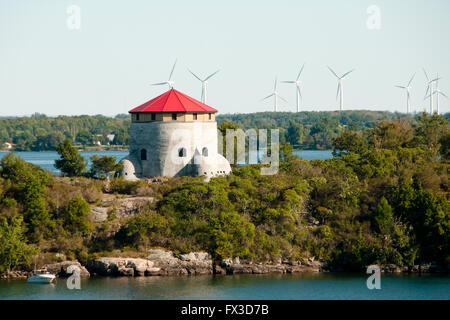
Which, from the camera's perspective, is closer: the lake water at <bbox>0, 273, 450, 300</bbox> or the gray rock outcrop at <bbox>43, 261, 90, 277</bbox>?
the lake water at <bbox>0, 273, 450, 300</bbox>

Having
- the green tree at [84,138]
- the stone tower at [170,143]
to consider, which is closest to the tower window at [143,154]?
the stone tower at [170,143]

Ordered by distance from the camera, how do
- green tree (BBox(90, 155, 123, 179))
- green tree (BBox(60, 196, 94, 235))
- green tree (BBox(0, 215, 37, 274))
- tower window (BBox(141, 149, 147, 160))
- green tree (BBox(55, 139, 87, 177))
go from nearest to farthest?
green tree (BBox(0, 215, 37, 274))
green tree (BBox(60, 196, 94, 235))
green tree (BBox(90, 155, 123, 179))
green tree (BBox(55, 139, 87, 177))
tower window (BBox(141, 149, 147, 160))

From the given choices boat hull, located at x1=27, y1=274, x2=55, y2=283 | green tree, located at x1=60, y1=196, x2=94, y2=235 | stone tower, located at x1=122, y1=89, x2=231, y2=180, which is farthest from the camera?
stone tower, located at x1=122, y1=89, x2=231, y2=180

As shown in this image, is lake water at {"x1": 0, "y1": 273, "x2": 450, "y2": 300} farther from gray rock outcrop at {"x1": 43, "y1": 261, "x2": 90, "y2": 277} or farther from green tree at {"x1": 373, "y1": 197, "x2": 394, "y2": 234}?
green tree at {"x1": 373, "y1": 197, "x2": 394, "y2": 234}

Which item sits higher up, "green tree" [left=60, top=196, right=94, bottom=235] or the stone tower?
the stone tower

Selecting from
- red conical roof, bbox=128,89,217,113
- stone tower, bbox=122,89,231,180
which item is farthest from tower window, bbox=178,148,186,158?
red conical roof, bbox=128,89,217,113
